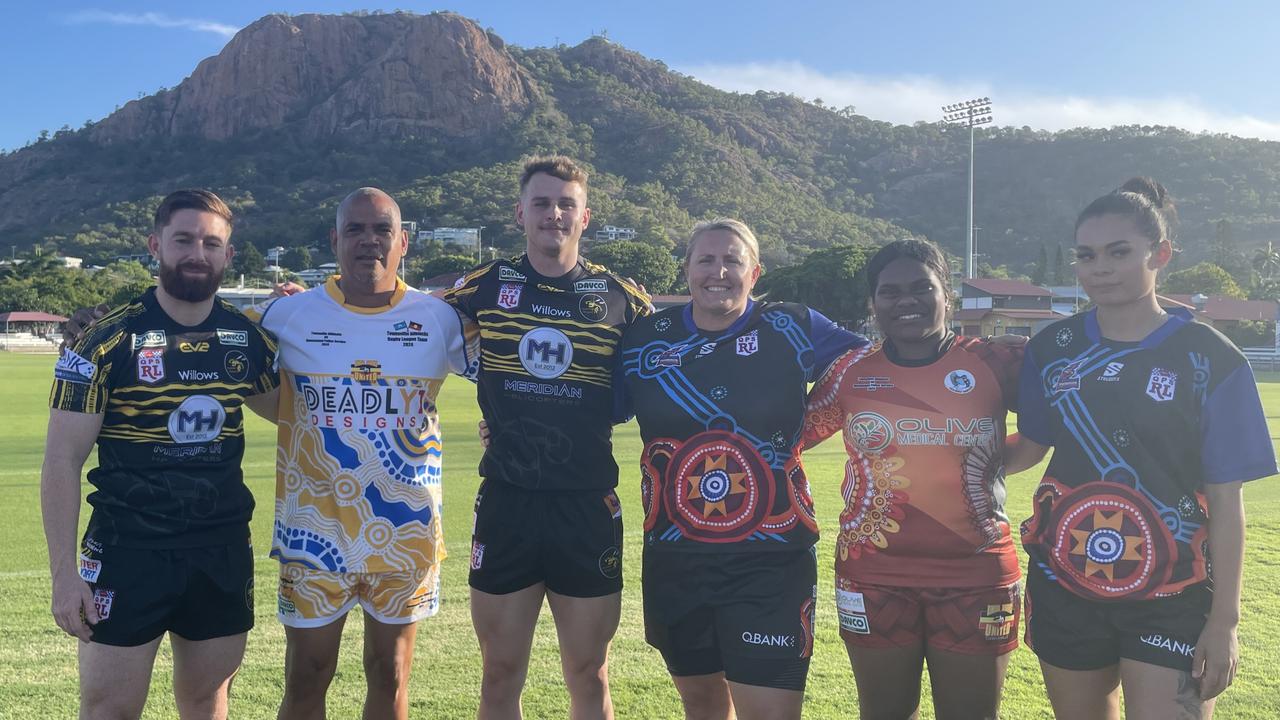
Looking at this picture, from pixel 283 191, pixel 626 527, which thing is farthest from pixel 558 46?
pixel 626 527

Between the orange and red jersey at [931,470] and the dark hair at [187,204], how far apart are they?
8.90ft

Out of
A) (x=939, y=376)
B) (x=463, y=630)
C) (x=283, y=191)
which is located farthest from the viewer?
(x=283, y=191)

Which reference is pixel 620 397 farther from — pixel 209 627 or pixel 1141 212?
pixel 1141 212

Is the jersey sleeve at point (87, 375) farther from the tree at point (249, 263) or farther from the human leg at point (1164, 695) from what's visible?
the tree at point (249, 263)

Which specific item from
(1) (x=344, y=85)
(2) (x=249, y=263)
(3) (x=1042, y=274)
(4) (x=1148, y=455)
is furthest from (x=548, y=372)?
(1) (x=344, y=85)

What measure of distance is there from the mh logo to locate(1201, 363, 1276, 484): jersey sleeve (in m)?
3.63

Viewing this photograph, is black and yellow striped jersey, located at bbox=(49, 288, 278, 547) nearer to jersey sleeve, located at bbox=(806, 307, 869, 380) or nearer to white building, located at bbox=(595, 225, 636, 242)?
jersey sleeve, located at bbox=(806, 307, 869, 380)

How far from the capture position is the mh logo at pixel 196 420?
11.2 feet

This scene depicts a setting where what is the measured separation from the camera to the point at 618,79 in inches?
6791

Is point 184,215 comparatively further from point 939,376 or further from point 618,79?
point 618,79

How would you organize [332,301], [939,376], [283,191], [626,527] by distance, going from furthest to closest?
1. [283,191]
2. [626,527]
3. [332,301]
4. [939,376]

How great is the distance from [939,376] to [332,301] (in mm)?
2616

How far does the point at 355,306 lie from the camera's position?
3.89 m

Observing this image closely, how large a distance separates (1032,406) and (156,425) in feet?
11.1
